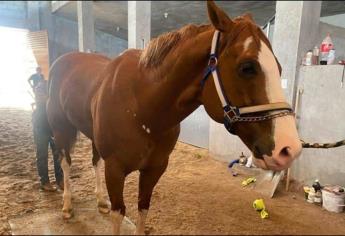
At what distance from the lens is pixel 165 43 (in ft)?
3.09

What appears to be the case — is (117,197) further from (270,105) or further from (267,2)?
(267,2)

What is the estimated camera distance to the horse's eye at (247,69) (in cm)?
70

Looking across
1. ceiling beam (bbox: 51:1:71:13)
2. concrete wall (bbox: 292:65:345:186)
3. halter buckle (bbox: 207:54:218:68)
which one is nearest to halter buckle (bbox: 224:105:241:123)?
halter buckle (bbox: 207:54:218:68)

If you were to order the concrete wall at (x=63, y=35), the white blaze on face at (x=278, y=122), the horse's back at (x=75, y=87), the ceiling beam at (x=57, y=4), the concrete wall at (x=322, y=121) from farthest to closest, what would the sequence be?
the concrete wall at (x=63, y=35), the ceiling beam at (x=57, y=4), the concrete wall at (x=322, y=121), the horse's back at (x=75, y=87), the white blaze on face at (x=278, y=122)

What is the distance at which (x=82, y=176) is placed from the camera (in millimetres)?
2512

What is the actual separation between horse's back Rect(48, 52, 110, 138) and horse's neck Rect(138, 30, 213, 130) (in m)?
0.40

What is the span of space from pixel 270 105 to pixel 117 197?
740 mm

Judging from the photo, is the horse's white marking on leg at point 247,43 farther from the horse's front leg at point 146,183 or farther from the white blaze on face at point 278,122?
the horse's front leg at point 146,183

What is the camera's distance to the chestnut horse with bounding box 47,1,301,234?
0.69 m

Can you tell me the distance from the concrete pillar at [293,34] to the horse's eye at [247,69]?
7.06ft

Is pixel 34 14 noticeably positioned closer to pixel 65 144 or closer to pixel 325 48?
pixel 65 144

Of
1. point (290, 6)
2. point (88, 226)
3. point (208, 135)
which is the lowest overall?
point (208, 135)

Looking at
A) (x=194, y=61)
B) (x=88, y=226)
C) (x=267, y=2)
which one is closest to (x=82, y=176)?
(x=88, y=226)

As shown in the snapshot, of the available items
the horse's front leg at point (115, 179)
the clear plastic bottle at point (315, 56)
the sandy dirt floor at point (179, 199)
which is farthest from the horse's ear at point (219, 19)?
the clear plastic bottle at point (315, 56)
